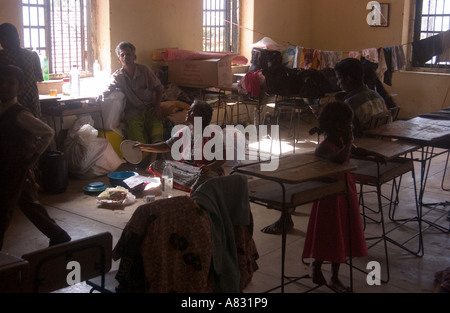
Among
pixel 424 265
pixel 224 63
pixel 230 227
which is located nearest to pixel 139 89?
pixel 224 63

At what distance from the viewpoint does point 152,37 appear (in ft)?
26.6

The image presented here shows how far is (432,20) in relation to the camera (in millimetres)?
10195

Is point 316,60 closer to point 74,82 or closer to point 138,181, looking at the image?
point 74,82

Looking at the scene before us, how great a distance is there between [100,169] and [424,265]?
378 cm

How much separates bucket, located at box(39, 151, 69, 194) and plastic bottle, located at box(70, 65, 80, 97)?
1.05 m

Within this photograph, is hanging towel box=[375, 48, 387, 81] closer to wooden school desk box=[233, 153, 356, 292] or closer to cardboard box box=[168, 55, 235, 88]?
cardboard box box=[168, 55, 235, 88]

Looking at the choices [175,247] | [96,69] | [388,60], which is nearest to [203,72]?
[96,69]

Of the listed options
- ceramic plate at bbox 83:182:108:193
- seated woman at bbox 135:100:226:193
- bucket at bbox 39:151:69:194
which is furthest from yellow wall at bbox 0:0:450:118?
seated woman at bbox 135:100:226:193

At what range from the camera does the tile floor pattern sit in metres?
3.87

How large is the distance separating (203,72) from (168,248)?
5.51 meters

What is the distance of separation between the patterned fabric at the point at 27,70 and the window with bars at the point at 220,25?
14.2 feet

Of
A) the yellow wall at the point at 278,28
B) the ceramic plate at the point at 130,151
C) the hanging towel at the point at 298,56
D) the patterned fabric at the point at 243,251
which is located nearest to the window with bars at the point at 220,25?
the yellow wall at the point at 278,28

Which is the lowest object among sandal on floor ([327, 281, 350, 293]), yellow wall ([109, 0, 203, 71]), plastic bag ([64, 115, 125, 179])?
sandal on floor ([327, 281, 350, 293])

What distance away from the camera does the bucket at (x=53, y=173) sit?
5844 millimetres
